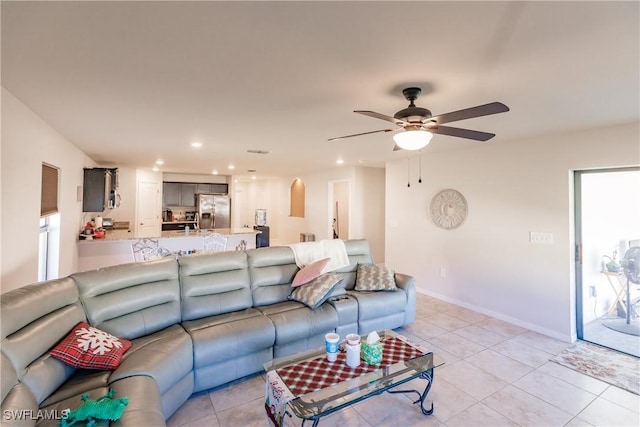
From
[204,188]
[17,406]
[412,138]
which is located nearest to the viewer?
[17,406]

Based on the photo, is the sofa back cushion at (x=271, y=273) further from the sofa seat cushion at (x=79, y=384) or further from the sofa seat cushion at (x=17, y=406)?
the sofa seat cushion at (x=17, y=406)

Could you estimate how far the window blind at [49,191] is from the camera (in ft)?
10.00

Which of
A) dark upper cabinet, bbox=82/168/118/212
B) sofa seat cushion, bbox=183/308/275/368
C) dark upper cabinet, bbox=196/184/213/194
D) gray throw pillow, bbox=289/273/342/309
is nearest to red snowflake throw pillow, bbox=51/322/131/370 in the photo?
sofa seat cushion, bbox=183/308/275/368

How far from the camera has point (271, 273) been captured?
324cm

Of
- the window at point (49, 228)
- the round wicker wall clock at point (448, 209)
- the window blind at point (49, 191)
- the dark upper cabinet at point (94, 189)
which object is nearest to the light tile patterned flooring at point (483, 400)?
the round wicker wall clock at point (448, 209)

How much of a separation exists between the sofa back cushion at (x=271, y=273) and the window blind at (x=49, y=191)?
2099 millimetres

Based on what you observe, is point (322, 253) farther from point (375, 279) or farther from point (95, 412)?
point (95, 412)

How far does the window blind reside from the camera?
10.00 ft

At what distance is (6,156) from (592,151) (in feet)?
17.4

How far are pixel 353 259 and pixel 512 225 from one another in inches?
83.1

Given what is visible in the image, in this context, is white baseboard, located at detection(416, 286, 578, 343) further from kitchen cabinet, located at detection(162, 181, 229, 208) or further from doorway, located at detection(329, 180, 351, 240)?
kitchen cabinet, located at detection(162, 181, 229, 208)

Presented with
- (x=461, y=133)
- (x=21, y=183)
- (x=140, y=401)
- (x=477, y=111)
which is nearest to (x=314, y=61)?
(x=477, y=111)

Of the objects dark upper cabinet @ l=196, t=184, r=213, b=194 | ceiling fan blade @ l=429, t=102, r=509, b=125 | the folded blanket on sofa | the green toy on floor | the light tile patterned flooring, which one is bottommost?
the light tile patterned flooring

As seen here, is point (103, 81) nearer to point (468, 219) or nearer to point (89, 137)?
point (89, 137)
